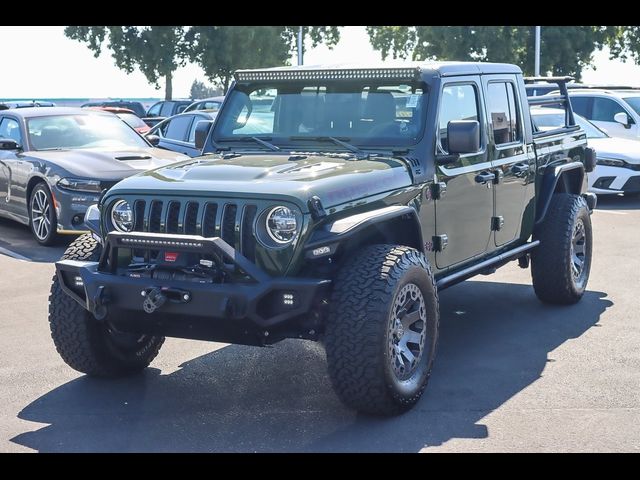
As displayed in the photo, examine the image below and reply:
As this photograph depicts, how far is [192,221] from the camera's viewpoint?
5.17 metres

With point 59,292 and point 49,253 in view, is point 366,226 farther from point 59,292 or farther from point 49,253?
point 49,253

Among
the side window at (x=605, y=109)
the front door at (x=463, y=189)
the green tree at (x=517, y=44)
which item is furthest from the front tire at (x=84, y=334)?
the green tree at (x=517, y=44)

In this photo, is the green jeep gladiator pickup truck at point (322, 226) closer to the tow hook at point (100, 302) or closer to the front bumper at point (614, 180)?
the tow hook at point (100, 302)

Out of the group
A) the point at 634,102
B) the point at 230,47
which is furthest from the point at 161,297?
the point at 230,47

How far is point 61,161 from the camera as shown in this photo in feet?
35.0

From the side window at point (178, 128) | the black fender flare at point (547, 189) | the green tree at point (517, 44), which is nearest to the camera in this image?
the black fender flare at point (547, 189)

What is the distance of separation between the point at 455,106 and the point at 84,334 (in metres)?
2.75

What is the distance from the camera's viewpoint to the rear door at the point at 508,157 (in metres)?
6.85

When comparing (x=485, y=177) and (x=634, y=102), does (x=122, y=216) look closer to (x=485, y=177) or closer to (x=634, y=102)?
(x=485, y=177)

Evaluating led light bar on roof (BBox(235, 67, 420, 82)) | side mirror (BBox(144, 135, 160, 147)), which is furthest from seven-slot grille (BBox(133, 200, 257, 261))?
side mirror (BBox(144, 135, 160, 147))

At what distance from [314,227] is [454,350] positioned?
1.96 metres

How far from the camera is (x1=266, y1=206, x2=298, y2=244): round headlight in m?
5.01

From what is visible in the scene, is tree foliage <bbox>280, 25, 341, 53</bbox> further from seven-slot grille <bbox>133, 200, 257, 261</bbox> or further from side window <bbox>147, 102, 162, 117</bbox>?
seven-slot grille <bbox>133, 200, 257, 261</bbox>

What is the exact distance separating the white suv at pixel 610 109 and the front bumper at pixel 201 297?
39.2 ft
